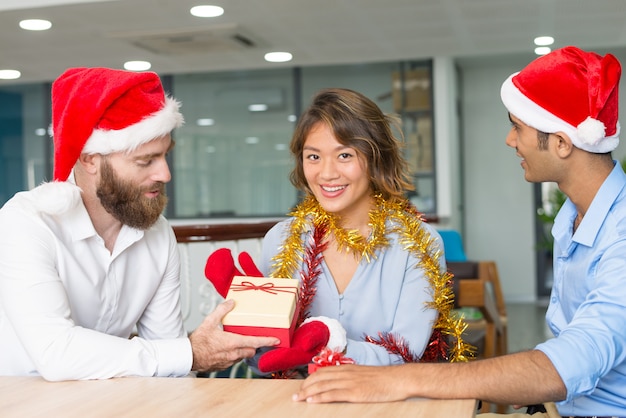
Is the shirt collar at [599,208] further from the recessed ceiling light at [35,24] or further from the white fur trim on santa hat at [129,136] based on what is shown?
the recessed ceiling light at [35,24]

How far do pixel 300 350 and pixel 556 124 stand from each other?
75 centimetres

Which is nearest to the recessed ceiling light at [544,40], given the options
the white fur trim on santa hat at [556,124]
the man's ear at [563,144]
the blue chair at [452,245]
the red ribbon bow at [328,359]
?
the blue chair at [452,245]

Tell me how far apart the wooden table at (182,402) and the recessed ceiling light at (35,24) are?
4.63 meters

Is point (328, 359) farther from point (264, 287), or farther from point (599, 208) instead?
point (599, 208)

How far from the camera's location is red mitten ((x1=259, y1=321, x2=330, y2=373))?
153 centimetres

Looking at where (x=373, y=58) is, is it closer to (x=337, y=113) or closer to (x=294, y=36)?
(x=294, y=36)

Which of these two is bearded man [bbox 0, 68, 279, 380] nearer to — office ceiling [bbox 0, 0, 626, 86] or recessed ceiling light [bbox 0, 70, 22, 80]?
office ceiling [bbox 0, 0, 626, 86]

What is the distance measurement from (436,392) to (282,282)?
45cm

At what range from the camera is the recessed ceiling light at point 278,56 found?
6.98m

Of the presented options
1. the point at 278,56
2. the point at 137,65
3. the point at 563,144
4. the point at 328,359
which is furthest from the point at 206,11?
the point at 328,359

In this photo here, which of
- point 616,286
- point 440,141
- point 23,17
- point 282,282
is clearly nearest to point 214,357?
point 282,282

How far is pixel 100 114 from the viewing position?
180cm

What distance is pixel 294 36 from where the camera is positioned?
625 cm

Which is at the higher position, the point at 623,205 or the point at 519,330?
the point at 623,205
